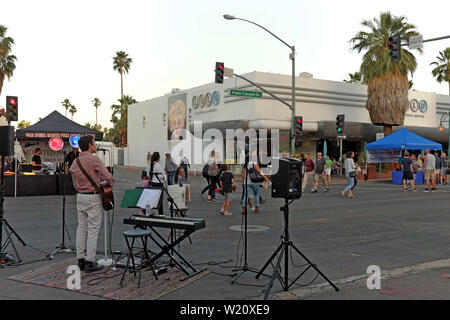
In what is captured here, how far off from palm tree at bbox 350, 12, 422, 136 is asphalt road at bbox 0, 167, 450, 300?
17263 mm

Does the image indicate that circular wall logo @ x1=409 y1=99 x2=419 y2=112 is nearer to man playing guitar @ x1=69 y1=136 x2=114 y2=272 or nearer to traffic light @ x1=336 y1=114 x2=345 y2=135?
traffic light @ x1=336 y1=114 x2=345 y2=135

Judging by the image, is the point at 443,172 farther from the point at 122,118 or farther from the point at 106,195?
the point at 122,118

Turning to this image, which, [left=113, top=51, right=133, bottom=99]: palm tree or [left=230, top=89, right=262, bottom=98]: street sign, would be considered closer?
[left=230, top=89, right=262, bottom=98]: street sign

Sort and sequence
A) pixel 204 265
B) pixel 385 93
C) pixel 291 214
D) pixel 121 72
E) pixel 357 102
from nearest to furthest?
pixel 204 265 → pixel 291 214 → pixel 385 93 → pixel 357 102 → pixel 121 72

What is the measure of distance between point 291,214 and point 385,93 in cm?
2150

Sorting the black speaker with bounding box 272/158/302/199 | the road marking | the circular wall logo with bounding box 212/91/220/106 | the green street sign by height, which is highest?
the circular wall logo with bounding box 212/91/220/106

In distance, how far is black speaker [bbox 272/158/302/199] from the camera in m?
5.18

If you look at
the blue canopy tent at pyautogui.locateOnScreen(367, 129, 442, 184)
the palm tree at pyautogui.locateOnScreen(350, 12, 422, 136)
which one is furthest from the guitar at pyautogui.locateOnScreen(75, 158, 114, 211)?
the palm tree at pyautogui.locateOnScreen(350, 12, 422, 136)

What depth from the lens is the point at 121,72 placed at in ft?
239

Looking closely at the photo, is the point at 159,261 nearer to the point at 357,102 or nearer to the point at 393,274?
the point at 393,274

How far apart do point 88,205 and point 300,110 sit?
29.0 m

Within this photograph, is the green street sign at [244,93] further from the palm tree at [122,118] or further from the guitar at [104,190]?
the palm tree at [122,118]

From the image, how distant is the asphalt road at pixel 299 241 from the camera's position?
522 centimetres
